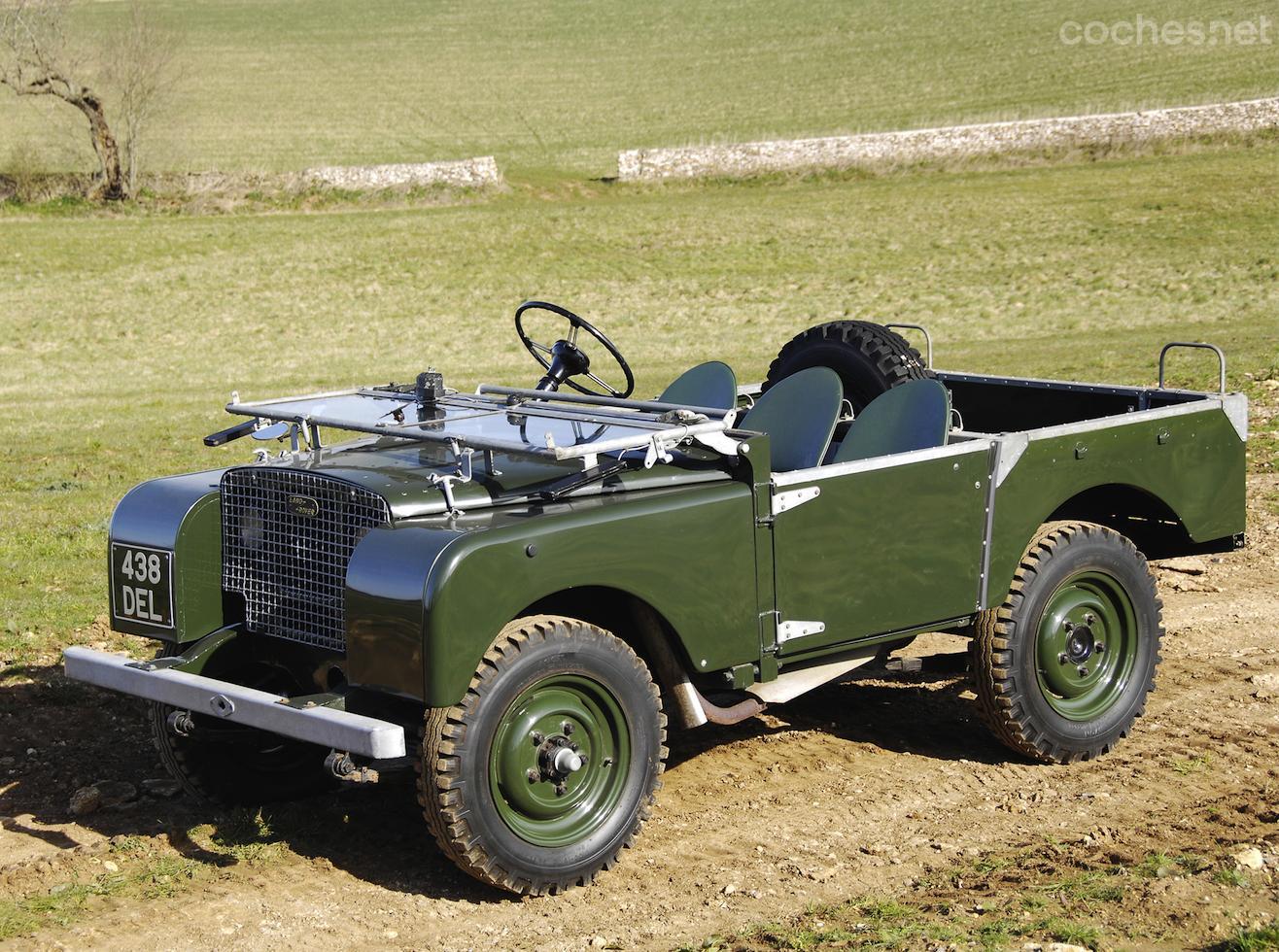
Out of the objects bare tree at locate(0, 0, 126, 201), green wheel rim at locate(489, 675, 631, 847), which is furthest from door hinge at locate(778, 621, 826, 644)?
bare tree at locate(0, 0, 126, 201)

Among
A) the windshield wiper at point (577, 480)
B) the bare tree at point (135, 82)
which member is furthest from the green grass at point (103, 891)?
the bare tree at point (135, 82)

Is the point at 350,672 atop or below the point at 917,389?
below

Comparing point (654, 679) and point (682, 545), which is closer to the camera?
point (682, 545)

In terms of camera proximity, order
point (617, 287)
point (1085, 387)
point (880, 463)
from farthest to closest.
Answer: point (617, 287), point (1085, 387), point (880, 463)

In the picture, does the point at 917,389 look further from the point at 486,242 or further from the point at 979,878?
the point at 486,242

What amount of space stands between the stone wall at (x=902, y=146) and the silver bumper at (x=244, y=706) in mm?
34630

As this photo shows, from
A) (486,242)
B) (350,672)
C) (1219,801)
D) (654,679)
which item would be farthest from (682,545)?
(486,242)

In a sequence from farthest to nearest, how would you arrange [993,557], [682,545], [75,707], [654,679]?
[75,707] → [993,557] → [654,679] → [682,545]

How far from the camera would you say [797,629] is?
5.15 m

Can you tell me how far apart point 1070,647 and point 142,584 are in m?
3.43

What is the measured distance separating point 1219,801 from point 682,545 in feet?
7.00

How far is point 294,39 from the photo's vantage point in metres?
61.4

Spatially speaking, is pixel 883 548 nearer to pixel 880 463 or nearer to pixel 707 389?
pixel 880 463

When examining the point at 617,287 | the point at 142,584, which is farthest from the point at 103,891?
the point at 617,287
